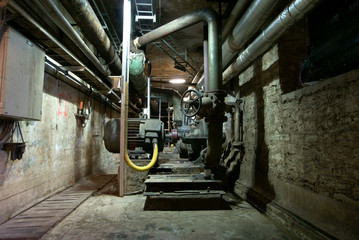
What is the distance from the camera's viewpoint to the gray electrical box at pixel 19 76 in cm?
237

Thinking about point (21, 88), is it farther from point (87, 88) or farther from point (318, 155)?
point (318, 155)

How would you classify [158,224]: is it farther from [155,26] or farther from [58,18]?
[155,26]

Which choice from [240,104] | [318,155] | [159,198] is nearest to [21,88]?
[159,198]

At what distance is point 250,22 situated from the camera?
10.9ft

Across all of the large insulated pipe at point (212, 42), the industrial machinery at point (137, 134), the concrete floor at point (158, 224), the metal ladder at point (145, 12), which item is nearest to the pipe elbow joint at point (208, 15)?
the large insulated pipe at point (212, 42)

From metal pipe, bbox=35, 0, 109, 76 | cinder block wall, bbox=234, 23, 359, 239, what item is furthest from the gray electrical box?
cinder block wall, bbox=234, 23, 359, 239

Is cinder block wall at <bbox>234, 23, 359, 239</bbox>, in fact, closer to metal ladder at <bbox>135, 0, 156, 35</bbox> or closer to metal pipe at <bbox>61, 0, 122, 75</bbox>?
→ metal ladder at <bbox>135, 0, 156, 35</bbox>

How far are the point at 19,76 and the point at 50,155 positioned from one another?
1928 mm

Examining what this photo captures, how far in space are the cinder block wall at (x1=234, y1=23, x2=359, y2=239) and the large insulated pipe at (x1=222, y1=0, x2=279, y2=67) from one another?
522mm

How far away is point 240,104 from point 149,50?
3.81 m

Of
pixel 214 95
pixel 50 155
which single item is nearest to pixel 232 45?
pixel 214 95

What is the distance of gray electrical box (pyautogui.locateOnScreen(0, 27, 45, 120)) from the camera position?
237 cm

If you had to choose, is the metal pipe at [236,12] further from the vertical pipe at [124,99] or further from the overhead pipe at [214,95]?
the vertical pipe at [124,99]

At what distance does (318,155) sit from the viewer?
2539 millimetres
